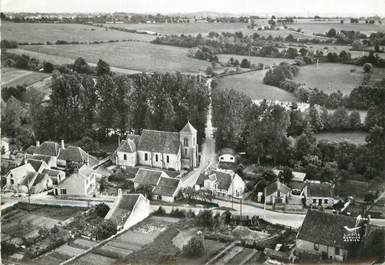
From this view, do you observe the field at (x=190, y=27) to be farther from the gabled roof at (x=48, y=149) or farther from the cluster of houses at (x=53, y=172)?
the gabled roof at (x=48, y=149)

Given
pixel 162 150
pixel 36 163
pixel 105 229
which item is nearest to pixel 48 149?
pixel 36 163

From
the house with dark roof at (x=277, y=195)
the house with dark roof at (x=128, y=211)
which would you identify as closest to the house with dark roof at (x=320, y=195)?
the house with dark roof at (x=277, y=195)

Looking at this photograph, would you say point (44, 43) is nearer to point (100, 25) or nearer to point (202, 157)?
point (100, 25)

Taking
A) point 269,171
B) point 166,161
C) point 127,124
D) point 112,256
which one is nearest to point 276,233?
point 269,171

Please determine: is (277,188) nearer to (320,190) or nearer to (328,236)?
(320,190)

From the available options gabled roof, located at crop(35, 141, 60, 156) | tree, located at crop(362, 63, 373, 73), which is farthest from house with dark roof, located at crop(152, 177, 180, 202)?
tree, located at crop(362, 63, 373, 73)
